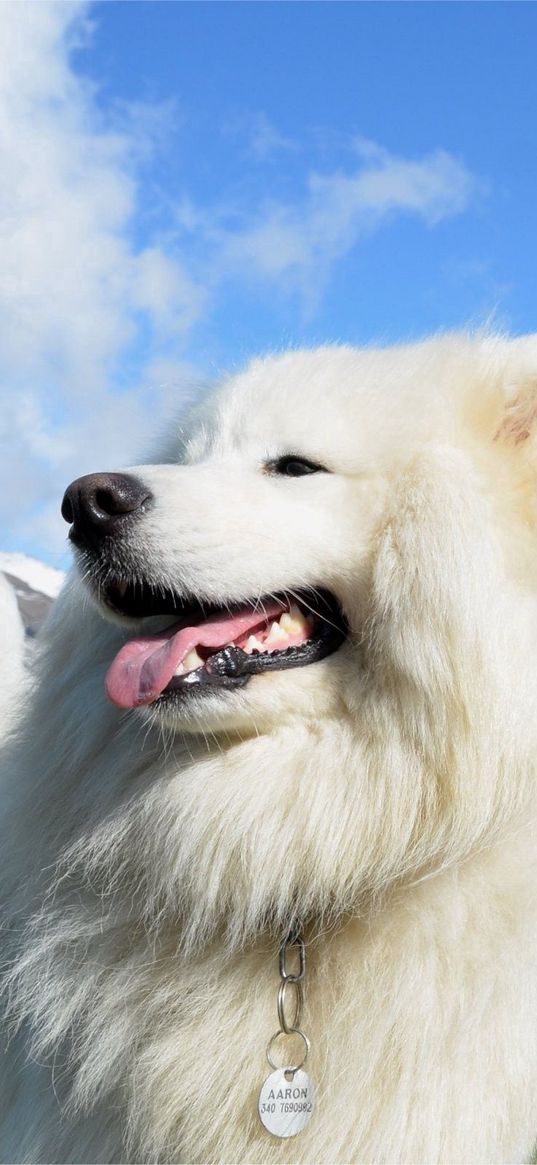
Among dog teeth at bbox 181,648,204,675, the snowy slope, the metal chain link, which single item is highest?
the snowy slope

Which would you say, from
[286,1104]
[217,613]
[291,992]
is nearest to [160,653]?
[217,613]

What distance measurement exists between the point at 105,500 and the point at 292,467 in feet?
1.80

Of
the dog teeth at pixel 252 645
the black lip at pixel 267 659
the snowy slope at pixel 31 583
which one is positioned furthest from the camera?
the snowy slope at pixel 31 583

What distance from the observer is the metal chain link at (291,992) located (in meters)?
2.47

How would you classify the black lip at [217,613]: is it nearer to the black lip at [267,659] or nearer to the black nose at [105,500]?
the black lip at [267,659]

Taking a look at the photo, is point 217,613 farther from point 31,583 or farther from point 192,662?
point 31,583

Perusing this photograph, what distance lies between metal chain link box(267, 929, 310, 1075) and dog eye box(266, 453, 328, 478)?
1211mm

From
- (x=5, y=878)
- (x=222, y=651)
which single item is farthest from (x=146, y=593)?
(x=5, y=878)

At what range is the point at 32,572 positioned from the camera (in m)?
6.79

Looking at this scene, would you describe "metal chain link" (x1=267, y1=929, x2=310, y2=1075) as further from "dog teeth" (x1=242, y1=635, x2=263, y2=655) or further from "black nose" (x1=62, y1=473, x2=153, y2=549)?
"black nose" (x1=62, y1=473, x2=153, y2=549)

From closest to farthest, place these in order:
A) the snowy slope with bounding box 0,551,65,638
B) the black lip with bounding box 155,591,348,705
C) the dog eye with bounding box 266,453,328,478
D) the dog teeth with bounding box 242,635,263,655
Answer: the black lip with bounding box 155,591,348,705 → the dog teeth with bounding box 242,635,263,655 → the dog eye with bounding box 266,453,328,478 → the snowy slope with bounding box 0,551,65,638

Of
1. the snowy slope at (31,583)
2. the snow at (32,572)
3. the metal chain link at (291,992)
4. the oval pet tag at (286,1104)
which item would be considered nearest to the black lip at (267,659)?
the metal chain link at (291,992)

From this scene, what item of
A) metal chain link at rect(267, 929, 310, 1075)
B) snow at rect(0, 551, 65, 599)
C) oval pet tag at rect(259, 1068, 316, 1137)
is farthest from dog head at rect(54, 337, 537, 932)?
snow at rect(0, 551, 65, 599)

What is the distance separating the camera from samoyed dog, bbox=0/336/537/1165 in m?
2.44
